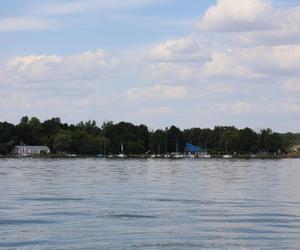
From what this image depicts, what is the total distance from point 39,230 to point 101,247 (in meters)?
4.79

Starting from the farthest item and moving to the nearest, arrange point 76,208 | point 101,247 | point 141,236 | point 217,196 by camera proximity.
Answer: point 217,196, point 76,208, point 141,236, point 101,247

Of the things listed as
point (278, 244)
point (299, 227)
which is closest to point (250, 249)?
point (278, 244)

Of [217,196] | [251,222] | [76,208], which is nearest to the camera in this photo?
[251,222]

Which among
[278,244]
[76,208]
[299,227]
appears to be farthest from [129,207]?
[278,244]

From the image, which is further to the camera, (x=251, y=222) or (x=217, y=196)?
(x=217, y=196)

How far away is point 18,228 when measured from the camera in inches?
1080

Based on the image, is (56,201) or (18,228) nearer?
(18,228)

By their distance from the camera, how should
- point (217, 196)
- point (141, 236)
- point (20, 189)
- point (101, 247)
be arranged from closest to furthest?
point (101, 247), point (141, 236), point (217, 196), point (20, 189)

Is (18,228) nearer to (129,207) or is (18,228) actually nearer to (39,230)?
(39,230)

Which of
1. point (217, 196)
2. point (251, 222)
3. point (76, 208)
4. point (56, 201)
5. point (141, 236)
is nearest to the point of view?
point (141, 236)

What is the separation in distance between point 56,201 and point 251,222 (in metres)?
13.6

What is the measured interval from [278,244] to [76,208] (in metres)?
14.0

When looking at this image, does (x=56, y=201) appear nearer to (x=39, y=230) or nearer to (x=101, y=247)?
(x=39, y=230)

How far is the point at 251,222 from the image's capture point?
3042 cm
